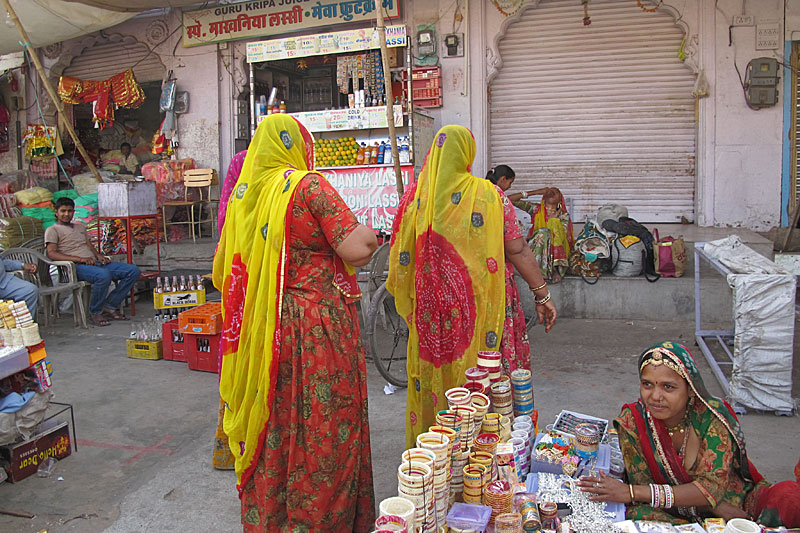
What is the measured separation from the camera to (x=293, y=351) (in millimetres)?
2420

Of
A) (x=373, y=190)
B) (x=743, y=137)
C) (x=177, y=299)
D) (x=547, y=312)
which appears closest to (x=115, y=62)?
(x=373, y=190)

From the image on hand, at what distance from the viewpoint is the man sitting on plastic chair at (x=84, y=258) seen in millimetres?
6734

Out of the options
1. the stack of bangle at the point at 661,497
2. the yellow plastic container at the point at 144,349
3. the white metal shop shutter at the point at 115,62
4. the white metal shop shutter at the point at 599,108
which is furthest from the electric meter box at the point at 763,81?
the white metal shop shutter at the point at 115,62

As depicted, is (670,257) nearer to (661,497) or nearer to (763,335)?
(763,335)

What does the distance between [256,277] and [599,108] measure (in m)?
6.89

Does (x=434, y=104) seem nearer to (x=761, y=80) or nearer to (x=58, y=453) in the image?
(x=761, y=80)

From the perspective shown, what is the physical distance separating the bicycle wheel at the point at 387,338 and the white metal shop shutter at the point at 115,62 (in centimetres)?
744

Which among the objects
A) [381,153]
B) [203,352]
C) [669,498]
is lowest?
[203,352]

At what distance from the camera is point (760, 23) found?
745 cm

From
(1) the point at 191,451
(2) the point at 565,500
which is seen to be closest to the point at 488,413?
(2) the point at 565,500

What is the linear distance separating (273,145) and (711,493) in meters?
1.97

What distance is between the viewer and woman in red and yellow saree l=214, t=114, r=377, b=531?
2.40 m

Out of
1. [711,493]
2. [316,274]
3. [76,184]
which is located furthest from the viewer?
[76,184]

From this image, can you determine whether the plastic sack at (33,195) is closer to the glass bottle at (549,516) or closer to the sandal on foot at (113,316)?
the sandal on foot at (113,316)
